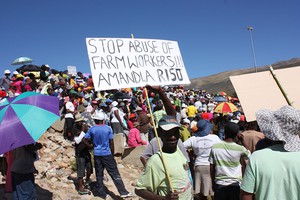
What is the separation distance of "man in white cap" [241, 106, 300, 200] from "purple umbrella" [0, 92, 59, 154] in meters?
2.72

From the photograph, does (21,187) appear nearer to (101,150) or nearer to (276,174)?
(101,150)

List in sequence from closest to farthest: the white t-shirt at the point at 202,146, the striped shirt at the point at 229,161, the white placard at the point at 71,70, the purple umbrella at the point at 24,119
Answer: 1. the purple umbrella at the point at 24,119
2. the striped shirt at the point at 229,161
3. the white t-shirt at the point at 202,146
4. the white placard at the point at 71,70

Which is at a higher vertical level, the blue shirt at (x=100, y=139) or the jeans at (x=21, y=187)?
the blue shirt at (x=100, y=139)

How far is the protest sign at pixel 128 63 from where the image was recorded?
3664 millimetres

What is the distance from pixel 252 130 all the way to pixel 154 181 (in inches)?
123

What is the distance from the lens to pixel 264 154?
2035 mm

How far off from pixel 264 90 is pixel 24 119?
310 cm

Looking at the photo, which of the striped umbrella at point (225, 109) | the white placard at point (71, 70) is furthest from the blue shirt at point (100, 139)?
the white placard at point (71, 70)

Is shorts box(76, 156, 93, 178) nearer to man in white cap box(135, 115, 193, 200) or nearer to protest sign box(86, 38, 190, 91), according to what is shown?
protest sign box(86, 38, 190, 91)

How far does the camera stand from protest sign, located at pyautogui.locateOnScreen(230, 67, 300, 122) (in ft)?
11.5

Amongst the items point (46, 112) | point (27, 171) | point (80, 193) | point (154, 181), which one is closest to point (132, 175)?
point (80, 193)

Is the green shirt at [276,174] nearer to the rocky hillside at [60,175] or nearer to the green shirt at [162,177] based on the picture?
the green shirt at [162,177]

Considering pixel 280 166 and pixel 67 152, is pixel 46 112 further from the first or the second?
pixel 67 152

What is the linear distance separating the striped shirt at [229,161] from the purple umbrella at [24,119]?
8.03ft
